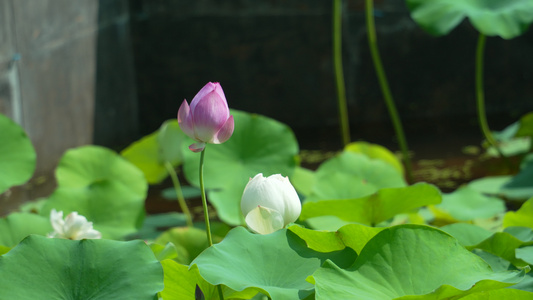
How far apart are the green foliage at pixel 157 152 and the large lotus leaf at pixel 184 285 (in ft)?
2.22

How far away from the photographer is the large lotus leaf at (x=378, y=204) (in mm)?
860

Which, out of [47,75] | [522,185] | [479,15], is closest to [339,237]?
[479,15]

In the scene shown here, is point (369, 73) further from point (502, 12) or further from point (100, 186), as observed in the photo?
point (100, 186)

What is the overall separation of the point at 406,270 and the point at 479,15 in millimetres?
1012

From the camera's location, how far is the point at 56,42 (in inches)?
78.7

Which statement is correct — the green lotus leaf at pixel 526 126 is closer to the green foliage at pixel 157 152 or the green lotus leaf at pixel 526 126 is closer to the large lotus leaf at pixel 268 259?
the green foliage at pixel 157 152

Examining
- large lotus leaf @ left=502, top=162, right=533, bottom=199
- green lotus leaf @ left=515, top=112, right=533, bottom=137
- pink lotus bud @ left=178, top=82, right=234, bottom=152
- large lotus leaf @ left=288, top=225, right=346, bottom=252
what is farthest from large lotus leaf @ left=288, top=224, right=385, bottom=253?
green lotus leaf @ left=515, top=112, right=533, bottom=137

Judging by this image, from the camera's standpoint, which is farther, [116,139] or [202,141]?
[116,139]

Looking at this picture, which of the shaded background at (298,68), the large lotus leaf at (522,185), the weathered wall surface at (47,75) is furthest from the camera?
the shaded background at (298,68)

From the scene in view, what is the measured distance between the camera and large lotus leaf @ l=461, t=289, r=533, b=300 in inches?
22.3

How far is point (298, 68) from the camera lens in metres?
2.73

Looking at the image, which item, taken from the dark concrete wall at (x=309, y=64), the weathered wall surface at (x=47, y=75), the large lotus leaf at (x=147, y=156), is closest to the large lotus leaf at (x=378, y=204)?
the large lotus leaf at (x=147, y=156)

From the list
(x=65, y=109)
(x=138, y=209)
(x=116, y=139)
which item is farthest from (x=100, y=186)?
(x=116, y=139)

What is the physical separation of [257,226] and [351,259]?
3.5 inches
